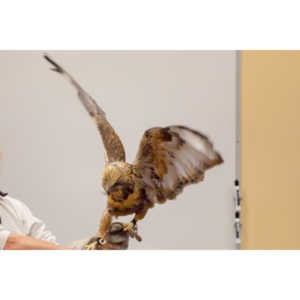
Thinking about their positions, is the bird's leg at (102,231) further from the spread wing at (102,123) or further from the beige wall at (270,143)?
the beige wall at (270,143)

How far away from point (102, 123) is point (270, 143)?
0.90 meters

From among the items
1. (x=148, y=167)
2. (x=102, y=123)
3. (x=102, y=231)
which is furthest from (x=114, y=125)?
(x=102, y=231)

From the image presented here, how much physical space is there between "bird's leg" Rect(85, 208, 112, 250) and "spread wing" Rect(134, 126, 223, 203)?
0.25 m

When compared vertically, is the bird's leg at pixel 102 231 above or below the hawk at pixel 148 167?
below

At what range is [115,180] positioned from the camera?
6.92 ft

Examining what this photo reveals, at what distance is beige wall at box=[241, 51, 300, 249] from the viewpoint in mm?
2119

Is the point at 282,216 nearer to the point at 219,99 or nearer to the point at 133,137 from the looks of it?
the point at 219,99

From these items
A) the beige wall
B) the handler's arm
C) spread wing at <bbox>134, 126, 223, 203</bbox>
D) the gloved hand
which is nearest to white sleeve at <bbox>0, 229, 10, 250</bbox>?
the handler's arm

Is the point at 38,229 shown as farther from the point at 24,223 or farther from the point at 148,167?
the point at 148,167

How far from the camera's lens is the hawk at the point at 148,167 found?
2.10 m

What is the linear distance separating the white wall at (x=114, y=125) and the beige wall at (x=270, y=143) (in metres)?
0.08

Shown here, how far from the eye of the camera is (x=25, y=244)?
211cm

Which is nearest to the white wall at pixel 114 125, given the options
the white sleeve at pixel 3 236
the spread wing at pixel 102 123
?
the spread wing at pixel 102 123

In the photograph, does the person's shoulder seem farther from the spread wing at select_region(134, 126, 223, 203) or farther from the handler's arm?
the spread wing at select_region(134, 126, 223, 203)
